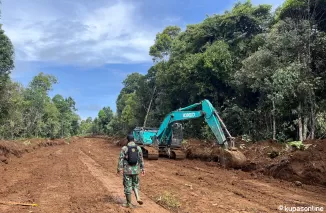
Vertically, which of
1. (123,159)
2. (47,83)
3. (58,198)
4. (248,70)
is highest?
(47,83)

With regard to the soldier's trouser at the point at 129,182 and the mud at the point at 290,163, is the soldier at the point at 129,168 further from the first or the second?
the mud at the point at 290,163

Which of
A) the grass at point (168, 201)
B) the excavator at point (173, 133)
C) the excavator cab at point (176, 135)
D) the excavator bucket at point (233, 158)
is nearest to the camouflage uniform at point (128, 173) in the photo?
the grass at point (168, 201)

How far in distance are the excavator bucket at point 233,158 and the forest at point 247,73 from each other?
567 cm

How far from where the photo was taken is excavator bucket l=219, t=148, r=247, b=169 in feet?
49.6

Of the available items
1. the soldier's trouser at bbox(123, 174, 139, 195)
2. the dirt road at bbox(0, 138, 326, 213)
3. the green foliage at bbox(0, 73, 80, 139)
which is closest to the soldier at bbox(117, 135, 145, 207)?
the soldier's trouser at bbox(123, 174, 139, 195)

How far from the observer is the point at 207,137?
29.2m

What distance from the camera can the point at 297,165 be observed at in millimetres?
12547

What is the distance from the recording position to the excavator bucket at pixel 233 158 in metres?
15.1

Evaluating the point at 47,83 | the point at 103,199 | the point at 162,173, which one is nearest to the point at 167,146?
the point at 162,173

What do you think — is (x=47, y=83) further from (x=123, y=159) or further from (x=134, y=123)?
(x=123, y=159)

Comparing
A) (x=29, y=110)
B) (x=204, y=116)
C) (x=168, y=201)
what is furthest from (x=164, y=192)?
(x=29, y=110)

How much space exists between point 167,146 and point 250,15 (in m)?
15.6

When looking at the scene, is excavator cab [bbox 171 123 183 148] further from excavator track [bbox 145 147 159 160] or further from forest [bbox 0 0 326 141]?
forest [bbox 0 0 326 141]

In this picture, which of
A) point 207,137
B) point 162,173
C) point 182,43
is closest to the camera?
point 162,173
